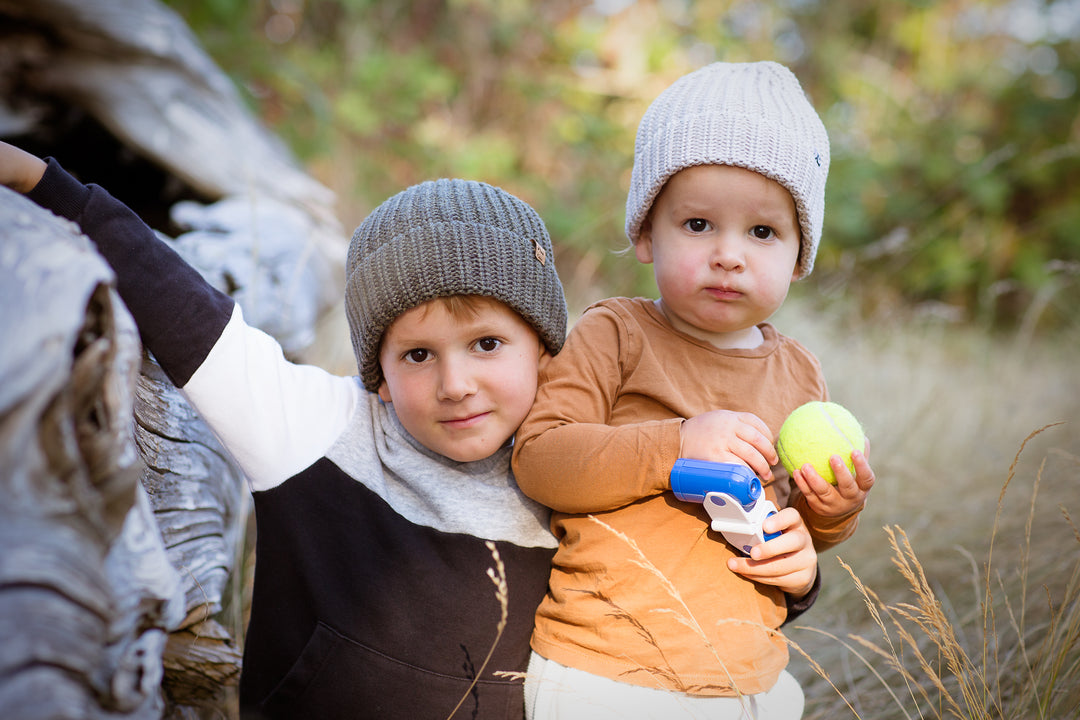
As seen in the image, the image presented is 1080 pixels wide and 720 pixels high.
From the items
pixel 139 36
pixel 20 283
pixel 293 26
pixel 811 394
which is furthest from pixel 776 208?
pixel 293 26

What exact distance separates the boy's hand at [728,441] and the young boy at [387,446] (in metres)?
0.38

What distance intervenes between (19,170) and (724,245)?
56.9 inches

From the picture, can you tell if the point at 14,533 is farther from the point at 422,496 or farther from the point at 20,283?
the point at 422,496

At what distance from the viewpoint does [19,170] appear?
58.2 inches

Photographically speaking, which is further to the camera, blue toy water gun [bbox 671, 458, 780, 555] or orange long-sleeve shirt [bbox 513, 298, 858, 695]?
orange long-sleeve shirt [bbox 513, 298, 858, 695]

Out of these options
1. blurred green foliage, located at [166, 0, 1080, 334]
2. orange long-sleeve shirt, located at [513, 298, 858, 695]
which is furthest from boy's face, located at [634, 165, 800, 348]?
blurred green foliage, located at [166, 0, 1080, 334]

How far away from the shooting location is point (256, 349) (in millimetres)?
1605

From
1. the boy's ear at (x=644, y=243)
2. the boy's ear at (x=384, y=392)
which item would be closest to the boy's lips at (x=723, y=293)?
the boy's ear at (x=644, y=243)

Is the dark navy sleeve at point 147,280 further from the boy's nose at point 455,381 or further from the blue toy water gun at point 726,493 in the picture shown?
the blue toy water gun at point 726,493

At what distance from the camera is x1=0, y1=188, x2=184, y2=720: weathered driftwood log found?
0.82m

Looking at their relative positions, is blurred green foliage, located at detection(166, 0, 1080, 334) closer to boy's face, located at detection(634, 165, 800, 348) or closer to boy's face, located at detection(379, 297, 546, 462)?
boy's face, located at detection(634, 165, 800, 348)

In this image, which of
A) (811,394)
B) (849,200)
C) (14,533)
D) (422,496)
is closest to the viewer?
(14,533)

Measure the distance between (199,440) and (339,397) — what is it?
506mm

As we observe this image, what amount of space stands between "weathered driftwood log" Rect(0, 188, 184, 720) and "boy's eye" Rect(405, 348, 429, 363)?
0.61m
